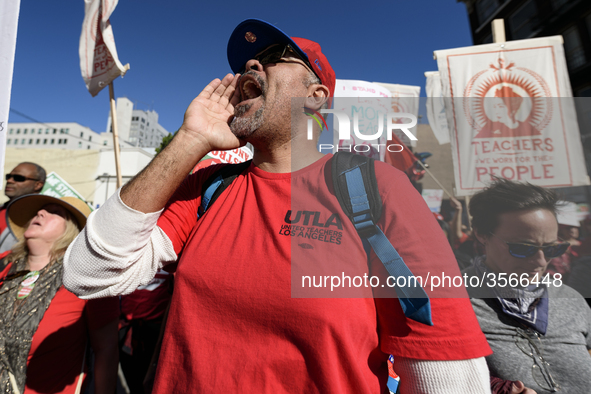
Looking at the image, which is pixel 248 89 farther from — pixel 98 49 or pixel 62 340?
pixel 98 49

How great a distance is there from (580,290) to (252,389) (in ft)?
8.01

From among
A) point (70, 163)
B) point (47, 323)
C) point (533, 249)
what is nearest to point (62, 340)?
point (47, 323)

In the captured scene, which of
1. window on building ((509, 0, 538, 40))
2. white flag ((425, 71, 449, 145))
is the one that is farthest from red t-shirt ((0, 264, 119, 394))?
window on building ((509, 0, 538, 40))

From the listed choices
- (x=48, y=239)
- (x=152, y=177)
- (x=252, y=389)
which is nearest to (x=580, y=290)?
(x=252, y=389)

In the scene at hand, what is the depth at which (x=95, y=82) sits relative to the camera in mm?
3705

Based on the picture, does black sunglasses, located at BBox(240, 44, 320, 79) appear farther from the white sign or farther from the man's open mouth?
the white sign

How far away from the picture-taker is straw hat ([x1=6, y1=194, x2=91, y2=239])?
8.15ft

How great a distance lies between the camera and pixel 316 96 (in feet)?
5.22

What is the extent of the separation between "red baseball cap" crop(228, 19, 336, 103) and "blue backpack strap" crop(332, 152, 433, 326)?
0.61 m

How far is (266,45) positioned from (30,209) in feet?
8.12

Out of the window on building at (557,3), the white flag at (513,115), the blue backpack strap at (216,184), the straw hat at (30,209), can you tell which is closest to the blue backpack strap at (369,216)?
the blue backpack strap at (216,184)

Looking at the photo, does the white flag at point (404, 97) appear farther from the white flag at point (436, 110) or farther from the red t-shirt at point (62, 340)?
the red t-shirt at point (62, 340)

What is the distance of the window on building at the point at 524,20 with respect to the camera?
15.9 metres

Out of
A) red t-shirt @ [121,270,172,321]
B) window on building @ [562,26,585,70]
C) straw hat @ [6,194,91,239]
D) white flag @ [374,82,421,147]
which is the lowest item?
red t-shirt @ [121,270,172,321]
